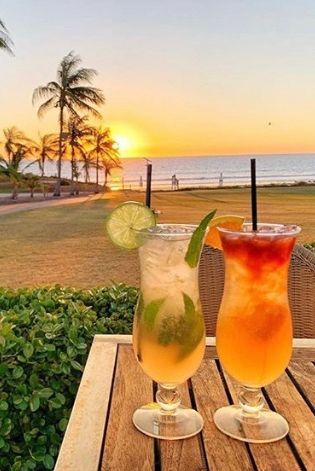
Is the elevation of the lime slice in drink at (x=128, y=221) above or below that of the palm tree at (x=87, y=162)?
below

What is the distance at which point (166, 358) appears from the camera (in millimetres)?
855

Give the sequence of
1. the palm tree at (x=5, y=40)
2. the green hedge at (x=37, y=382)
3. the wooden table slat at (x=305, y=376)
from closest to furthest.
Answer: the wooden table slat at (x=305, y=376)
the green hedge at (x=37, y=382)
the palm tree at (x=5, y=40)

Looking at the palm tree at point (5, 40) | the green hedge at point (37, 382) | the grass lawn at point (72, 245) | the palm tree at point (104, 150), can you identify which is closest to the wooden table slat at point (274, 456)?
the green hedge at point (37, 382)

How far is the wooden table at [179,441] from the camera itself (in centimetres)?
82

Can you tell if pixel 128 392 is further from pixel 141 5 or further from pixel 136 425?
pixel 141 5

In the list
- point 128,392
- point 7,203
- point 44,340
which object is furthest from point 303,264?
point 7,203

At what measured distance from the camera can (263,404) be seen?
98 centimetres

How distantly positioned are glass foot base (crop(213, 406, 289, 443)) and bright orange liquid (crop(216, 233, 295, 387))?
0.27 ft

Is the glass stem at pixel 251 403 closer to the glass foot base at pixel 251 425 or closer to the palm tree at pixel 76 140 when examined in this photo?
the glass foot base at pixel 251 425

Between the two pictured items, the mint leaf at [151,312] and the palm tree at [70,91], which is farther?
the palm tree at [70,91]

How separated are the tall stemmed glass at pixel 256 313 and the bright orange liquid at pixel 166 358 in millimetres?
56

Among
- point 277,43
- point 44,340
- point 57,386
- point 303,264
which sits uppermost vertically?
point 277,43

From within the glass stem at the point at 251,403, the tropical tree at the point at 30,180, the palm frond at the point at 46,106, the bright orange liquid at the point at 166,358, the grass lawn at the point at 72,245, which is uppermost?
the palm frond at the point at 46,106

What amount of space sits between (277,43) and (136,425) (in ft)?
34.9
